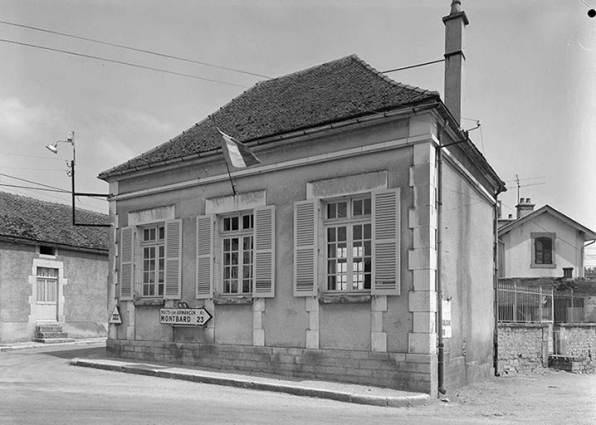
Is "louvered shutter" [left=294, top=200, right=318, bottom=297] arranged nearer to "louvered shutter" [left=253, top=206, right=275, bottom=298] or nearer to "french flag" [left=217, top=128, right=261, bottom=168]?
"louvered shutter" [left=253, top=206, right=275, bottom=298]

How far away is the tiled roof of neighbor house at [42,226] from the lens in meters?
22.2

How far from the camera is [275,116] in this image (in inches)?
545

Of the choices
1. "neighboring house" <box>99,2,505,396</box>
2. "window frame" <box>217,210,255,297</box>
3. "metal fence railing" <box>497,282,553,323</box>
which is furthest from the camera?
"metal fence railing" <box>497,282,553,323</box>

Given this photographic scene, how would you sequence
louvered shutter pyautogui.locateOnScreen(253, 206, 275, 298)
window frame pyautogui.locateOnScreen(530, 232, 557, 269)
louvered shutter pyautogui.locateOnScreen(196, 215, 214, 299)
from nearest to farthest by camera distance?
louvered shutter pyautogui.locateOnScreen(253, 206, 275, 298) < louvered shutter pyautogui.locateOnScreen(196, 215, 214, 299) < window frame pyautogui.locateOnScreen(530, 232, 557, 269)

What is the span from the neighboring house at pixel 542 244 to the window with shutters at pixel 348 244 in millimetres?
21537

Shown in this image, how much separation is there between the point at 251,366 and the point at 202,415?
169 inches

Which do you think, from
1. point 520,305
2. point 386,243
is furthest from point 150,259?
point 520,305

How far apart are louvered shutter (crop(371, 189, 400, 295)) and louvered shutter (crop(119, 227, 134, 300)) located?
23.0 feet

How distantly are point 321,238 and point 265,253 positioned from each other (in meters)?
1.39

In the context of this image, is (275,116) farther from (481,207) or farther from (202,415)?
(202,415)

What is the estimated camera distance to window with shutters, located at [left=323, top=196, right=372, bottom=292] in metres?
11.5

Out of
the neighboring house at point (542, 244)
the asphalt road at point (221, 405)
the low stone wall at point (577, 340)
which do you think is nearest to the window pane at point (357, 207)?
the asphalt road at point (221, 405)

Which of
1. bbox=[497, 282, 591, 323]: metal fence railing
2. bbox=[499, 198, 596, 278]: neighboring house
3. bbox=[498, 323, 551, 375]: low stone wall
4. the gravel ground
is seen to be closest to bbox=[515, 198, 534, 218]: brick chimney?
bbox=[499, 198, 596, 278]: neighboring house

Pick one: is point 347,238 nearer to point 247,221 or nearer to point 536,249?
point 247,221
